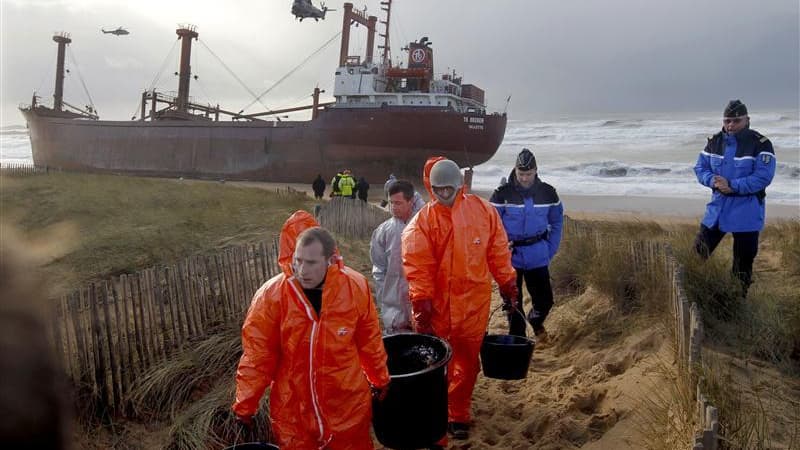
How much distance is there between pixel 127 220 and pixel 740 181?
36.3 ft

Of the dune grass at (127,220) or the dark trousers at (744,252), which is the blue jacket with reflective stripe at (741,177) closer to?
the dark trousers at (744,252)

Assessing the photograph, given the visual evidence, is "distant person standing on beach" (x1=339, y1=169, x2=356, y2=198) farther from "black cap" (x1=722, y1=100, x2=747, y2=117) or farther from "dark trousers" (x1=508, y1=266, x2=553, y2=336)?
"black cap" (x1=722, y1=100, x2=747, y2=117)

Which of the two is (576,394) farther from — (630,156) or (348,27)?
(630,156)

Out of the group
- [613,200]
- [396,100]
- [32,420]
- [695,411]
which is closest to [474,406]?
[695,411]

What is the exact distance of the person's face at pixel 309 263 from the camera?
7.61 feet

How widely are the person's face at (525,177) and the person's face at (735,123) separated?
5.03 ft

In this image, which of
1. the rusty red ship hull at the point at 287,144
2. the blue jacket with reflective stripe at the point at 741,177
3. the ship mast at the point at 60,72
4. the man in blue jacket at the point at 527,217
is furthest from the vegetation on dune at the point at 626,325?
the ship mast at the point at 60,72

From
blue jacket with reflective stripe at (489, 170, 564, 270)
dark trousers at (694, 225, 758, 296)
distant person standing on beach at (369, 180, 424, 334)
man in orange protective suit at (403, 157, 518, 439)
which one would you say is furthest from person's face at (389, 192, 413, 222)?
dark trousers at (694, 225, 758, 296)

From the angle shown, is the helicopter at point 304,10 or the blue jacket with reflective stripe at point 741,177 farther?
the helicopter at point 304,10

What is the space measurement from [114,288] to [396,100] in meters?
24.2

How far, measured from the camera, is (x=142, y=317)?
4188mm

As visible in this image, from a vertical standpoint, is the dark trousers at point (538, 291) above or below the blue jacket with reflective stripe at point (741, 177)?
below

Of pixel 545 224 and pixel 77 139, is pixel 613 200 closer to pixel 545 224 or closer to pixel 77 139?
pixel 545 224

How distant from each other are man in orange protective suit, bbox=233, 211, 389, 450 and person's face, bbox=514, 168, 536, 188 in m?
2.00
